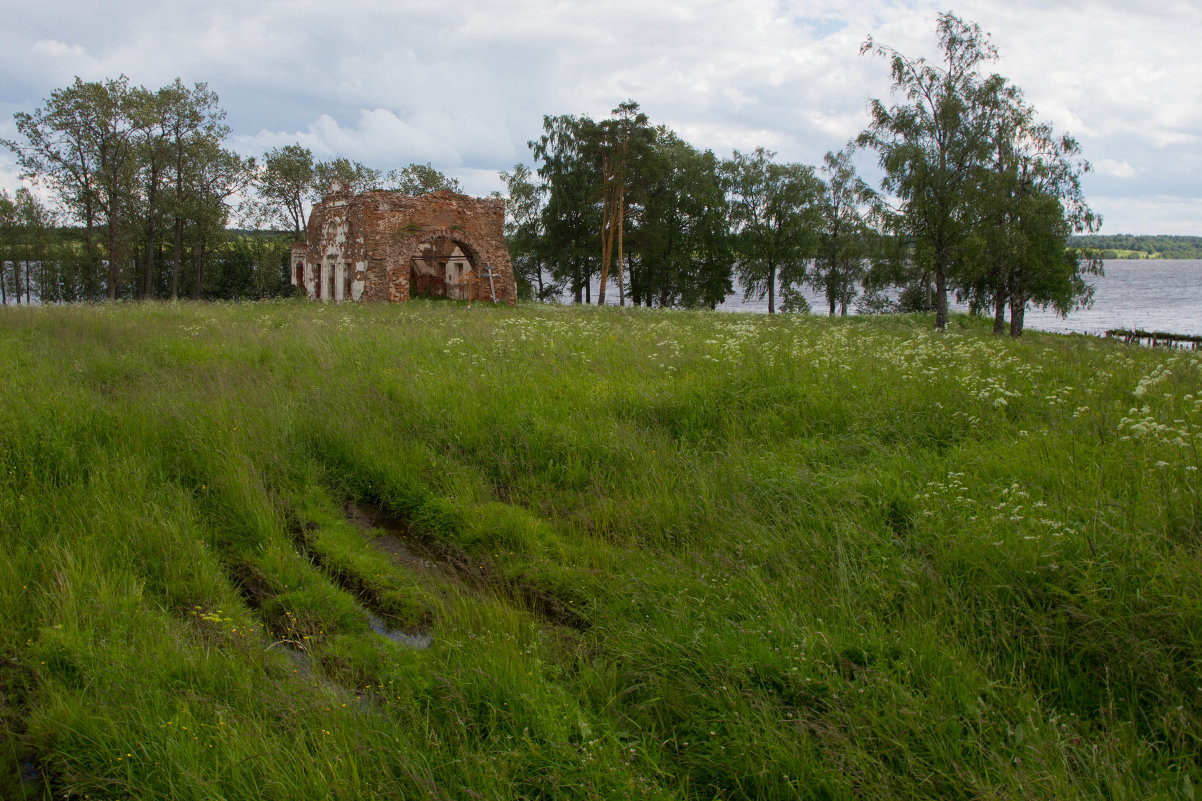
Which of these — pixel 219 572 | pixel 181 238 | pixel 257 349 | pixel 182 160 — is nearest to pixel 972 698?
pixel 219 572

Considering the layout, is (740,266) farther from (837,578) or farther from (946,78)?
(837,578)

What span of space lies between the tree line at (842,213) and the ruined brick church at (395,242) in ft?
29.7

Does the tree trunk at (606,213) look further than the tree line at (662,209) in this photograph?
Yes

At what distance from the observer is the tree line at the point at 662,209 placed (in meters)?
22.4

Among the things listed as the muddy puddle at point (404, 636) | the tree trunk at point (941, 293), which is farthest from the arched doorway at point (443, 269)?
the muddy puddle at point (404, 636)

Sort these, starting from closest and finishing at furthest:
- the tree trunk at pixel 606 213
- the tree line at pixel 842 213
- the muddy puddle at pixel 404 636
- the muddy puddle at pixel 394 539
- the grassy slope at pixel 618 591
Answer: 1. the grassy slope at pixel 618 591
2. the muddy puddle at pixel 404 636
3. the muddy puddle at pixel 394 539
4. the tree line at pixel 842 213
5. the tree trunk at pixel 606 213

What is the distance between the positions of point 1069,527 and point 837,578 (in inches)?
43.1

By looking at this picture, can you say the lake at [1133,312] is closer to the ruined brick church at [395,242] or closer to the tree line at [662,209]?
the tree line at [662,209]

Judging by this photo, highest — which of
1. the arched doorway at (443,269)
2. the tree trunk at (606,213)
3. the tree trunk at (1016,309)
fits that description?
the tree trunk at (606,213)

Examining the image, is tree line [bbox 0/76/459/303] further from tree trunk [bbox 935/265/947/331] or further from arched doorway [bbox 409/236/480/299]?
tree trunk [bbox 935/265/947/331]

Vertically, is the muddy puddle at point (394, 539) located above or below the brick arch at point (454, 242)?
below

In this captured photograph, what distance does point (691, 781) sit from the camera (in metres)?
2.38

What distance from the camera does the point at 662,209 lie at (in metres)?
41.1

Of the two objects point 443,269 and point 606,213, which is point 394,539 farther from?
point 606,213
